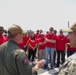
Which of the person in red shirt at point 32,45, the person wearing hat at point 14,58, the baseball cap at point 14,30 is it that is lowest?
the person in red shirt at point 32,45

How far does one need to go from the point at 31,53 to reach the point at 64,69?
33.0 feet

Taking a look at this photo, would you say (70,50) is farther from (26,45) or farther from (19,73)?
(19,73)

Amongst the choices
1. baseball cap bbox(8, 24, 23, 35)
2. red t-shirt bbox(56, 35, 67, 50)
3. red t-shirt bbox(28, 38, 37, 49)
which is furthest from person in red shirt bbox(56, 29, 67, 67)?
baseball cap bbox(8, 24, 23, 35)

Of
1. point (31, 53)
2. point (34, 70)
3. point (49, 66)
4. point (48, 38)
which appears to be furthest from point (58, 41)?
point (34, 70)

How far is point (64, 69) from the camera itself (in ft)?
9.84

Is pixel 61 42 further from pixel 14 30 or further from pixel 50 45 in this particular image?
pixel 14 30

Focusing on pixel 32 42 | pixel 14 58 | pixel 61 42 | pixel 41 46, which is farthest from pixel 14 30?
pixel 32 42

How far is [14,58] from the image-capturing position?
346 centimetres

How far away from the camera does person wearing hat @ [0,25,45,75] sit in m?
3.43

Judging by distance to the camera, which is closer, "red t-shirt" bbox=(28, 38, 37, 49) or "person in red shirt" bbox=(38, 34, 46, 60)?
"person in red shirt" bbox=(38, 34, 46, 60)

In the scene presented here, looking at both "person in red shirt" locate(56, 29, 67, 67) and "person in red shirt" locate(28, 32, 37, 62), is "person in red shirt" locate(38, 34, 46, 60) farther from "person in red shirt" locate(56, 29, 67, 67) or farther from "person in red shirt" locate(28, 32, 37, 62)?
"person in red shirt" locate(56, 29, 67, 67)

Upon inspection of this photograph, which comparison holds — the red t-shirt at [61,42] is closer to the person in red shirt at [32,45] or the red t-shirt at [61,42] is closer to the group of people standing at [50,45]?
the group of people standing at [50,45]

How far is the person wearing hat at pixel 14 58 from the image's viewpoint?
3427 millimetres

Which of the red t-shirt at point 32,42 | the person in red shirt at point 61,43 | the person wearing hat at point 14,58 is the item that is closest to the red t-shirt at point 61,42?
the person in red shirt at point 61,43
